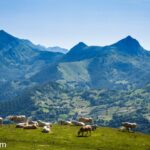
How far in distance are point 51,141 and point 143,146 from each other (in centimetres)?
1472

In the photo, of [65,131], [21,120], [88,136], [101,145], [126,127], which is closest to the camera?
[101,145]

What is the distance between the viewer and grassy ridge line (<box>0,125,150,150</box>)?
175ft

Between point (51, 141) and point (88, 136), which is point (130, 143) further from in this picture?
point (51, 141)

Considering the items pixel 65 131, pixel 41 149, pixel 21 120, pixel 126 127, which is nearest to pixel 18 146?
pixel 41 149

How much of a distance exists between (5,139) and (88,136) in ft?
48.3

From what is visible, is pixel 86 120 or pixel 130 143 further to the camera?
pixel 86 120

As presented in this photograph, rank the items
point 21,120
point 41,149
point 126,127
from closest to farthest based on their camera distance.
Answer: point 41,149, point 126,127, point 21,120

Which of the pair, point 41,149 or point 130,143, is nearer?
point 41,149

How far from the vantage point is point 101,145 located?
182ft

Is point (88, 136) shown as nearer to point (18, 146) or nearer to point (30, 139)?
point (30, 139)

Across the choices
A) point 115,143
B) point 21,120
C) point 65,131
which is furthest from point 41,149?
point 21,120

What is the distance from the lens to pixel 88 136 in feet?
209

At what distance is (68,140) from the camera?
193ft

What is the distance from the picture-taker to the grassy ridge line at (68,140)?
2099 inches
